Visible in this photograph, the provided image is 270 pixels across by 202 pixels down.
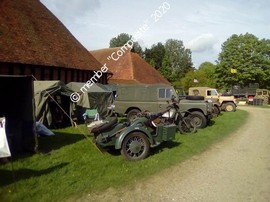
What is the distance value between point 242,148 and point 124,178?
17.5ft

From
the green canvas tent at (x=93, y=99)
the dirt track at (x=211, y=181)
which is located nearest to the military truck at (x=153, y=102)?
the green canvas tent at (x=93, y=99)

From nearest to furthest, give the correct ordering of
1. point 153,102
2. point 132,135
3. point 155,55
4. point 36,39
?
point 132,135 < point 153,102 < point 36,39 < point 155,55

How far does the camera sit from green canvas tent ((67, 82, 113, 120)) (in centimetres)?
1925

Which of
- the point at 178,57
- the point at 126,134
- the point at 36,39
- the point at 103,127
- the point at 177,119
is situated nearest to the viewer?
the point at 126,134

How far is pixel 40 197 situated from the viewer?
5730mm

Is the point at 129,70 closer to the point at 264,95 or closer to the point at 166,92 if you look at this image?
the point at 166,92

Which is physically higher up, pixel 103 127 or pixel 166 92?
pixel 166 92

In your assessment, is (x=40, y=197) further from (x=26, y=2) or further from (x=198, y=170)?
(x=26, y=2)

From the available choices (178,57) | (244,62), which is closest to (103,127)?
(244,62)

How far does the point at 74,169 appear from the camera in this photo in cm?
764

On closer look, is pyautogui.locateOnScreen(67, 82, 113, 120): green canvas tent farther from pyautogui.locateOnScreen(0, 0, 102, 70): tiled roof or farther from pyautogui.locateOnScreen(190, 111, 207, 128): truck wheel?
pyautogui.locateOnScreen(190, 111, 207, 128): truck wheel

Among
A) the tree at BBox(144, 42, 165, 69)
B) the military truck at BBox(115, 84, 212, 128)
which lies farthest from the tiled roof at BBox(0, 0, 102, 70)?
the tree at BBox(144, 42, 165, 69)

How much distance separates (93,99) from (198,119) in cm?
705

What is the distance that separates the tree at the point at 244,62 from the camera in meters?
58.3
